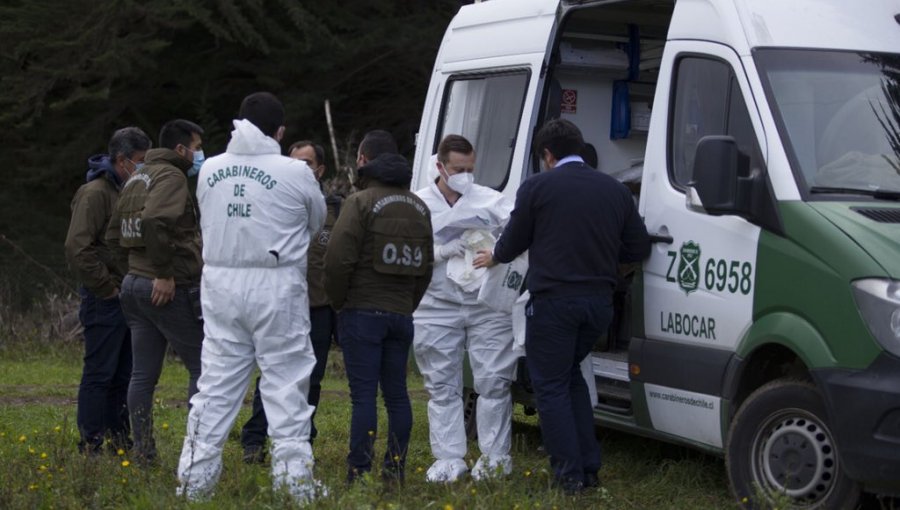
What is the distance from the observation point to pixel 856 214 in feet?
20.6

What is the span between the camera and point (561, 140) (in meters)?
7.33

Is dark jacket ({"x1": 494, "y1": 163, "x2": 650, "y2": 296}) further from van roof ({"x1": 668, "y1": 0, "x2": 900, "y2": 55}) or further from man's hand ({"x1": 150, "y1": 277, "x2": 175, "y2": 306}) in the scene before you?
man's hand ({"x1": 150, "y1": 277, "x2": 175, "y2": 306})

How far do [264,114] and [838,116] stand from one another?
2698mm

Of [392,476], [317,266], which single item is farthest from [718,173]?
[317,266]

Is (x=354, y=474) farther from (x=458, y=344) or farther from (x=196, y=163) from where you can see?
(x=196, y=163)

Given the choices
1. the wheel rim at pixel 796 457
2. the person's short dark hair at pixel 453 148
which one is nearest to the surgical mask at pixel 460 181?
the person's short dark hair at pixel 453 148

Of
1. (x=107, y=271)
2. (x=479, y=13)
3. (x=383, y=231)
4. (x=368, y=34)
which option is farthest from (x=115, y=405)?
(x=368, y=34)

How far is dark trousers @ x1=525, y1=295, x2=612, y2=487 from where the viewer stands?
23.5ft

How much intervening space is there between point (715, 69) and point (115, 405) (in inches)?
156

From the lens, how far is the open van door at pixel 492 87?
8.65 meters

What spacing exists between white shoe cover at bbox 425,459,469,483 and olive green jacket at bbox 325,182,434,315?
99cm

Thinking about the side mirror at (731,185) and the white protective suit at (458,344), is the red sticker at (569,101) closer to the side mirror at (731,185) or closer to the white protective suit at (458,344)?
the white protective suit at (458,344)

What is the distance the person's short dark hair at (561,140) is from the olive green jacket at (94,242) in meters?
2.57

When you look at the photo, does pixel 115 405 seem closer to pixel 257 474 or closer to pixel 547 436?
pixel 257 474
